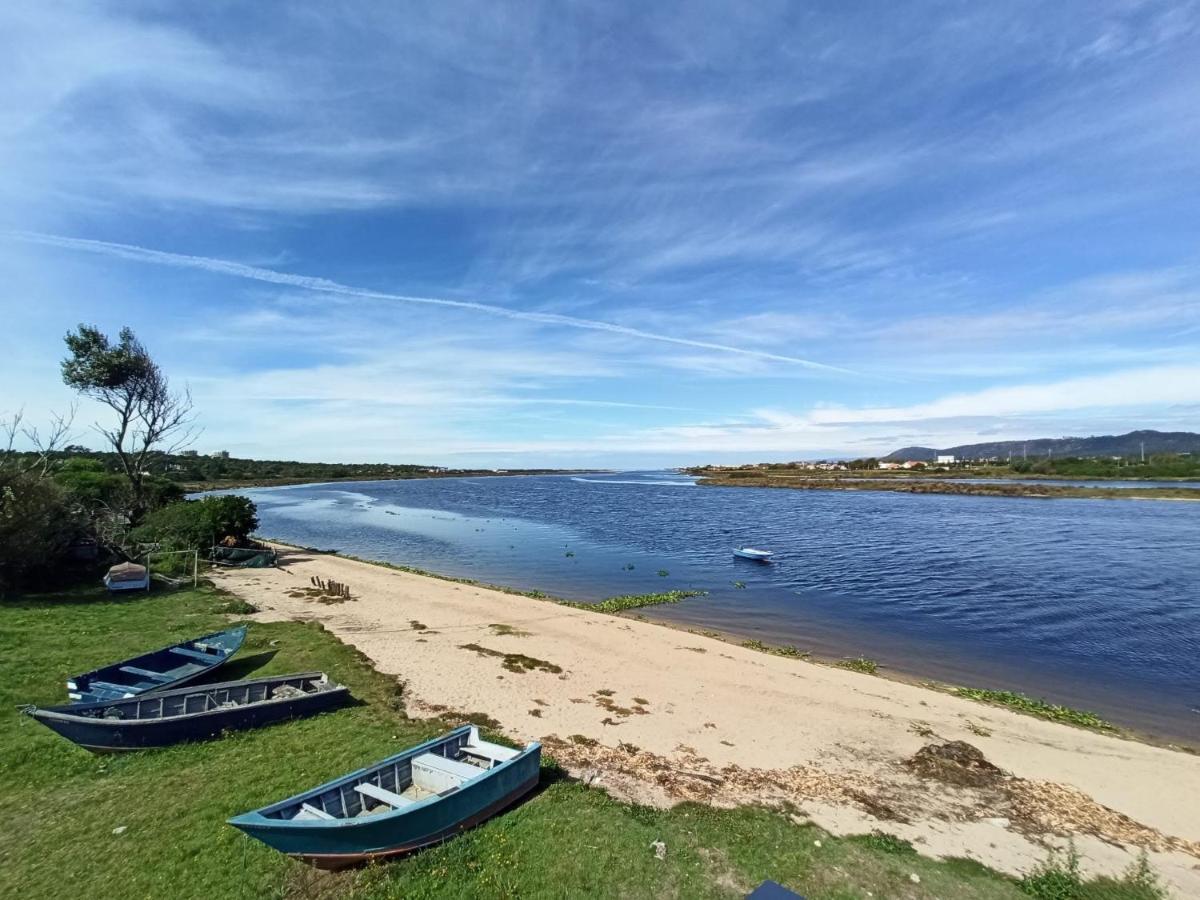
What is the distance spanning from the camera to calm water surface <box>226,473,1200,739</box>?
73.8 feet

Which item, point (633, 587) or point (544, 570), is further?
point (544, 570)

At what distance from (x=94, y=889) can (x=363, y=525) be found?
68981 millimetres

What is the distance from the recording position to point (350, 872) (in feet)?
30.4

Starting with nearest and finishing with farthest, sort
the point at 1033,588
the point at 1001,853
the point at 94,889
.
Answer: the point at 94,889 → the point at 1001,853 → the point at 1033,588

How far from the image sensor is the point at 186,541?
37.6 m

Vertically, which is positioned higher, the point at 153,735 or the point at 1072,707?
the point at 153,735

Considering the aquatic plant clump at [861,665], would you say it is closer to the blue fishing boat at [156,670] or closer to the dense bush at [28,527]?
the blue fishing boat at [156,670]

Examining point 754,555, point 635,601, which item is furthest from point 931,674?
point 754,555

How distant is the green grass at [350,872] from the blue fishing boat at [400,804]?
31 centimetres

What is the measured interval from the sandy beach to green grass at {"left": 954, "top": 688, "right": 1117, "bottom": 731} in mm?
717

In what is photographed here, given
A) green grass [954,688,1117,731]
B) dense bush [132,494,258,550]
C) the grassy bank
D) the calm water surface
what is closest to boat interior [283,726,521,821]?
green grass [954,688,1117,731]

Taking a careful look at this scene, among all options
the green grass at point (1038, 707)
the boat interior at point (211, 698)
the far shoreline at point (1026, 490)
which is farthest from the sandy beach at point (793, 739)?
the far shoreline at point (1026, 490)

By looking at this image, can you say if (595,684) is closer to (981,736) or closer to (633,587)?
(981,736)

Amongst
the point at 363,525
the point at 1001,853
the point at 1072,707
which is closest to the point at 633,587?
the point at 1072,707
